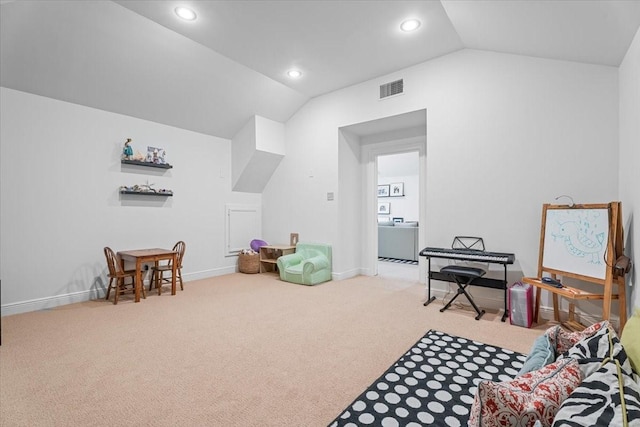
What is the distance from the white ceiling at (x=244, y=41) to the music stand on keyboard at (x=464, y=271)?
82.8 inches

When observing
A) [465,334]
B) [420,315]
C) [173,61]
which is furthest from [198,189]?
[465,334]

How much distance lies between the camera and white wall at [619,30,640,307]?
2.35 meters

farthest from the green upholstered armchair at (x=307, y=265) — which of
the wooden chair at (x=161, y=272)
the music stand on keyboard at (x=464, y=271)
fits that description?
the music stand on keyboard at (x=464, y=271)

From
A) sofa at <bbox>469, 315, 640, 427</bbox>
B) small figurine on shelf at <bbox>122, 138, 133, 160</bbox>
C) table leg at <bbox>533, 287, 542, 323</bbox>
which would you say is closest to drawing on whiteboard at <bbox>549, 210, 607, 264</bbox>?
table leg at <bbox>533, 287, 542, 323</bbox>

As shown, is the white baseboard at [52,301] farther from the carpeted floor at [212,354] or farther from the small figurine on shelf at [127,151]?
the small figurine on shelf at [127,151]

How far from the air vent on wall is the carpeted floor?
9.33ft

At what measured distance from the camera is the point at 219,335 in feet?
9.34

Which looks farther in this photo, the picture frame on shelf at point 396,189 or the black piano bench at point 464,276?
the picture frame on shelf at point 396,189

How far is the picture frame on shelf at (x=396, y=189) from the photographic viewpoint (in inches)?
382

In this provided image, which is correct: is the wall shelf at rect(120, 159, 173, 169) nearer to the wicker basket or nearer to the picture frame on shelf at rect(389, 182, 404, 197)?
the wicker basket

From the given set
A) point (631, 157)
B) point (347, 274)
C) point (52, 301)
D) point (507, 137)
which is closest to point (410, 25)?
point (507, 137)

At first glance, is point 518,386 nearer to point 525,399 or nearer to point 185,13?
point 525,399

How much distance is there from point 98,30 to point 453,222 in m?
4.53

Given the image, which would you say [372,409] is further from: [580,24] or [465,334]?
[580,24]
